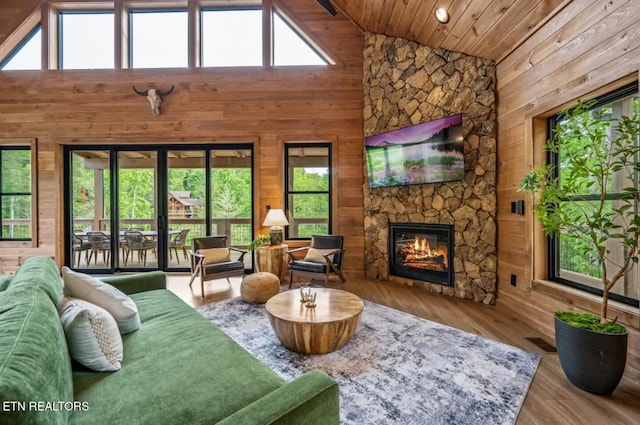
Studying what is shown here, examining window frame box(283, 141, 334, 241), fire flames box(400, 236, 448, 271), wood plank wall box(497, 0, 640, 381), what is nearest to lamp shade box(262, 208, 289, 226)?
window frame box(283, 141, 334, 241)

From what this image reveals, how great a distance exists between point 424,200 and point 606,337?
2.53 metres

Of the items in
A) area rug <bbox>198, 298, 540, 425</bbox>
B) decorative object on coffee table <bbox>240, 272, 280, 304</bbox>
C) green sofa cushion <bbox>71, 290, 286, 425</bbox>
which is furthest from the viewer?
decorative object on coffee table <bbox>240, 272, 280, 304</bbox>

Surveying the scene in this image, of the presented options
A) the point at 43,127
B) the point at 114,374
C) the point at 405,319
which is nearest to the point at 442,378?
the point at 405,319

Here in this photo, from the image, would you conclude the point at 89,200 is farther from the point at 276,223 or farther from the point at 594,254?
the point at 594,254

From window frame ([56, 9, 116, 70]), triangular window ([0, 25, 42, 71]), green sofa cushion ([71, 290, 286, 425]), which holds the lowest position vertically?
green sofa cushion ([71, 290, 286, 425])

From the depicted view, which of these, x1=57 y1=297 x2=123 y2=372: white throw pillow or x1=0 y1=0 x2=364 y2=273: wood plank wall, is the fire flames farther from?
x1=57 y1=297 x2=123 y2=372: white throw pillow

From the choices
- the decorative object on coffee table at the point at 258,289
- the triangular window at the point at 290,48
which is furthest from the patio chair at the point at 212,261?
the triangular window at the point at 290,48

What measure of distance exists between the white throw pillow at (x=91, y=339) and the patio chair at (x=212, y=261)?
2.45 metres

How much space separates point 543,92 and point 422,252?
2383 mm

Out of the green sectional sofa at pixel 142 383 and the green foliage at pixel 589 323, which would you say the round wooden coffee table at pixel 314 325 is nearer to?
the green sectional sofa at pixel 142 383

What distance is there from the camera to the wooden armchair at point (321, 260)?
395 cm

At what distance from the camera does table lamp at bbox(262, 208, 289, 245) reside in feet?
14.3

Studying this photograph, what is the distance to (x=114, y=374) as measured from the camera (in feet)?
4.23

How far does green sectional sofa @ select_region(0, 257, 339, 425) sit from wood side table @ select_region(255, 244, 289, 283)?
257 cm
